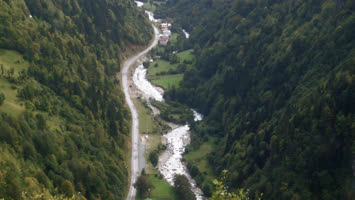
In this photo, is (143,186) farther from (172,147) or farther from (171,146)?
(171,146)

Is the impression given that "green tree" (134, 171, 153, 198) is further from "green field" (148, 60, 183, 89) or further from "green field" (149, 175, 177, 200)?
"green field" (148, 60, 183, 89)

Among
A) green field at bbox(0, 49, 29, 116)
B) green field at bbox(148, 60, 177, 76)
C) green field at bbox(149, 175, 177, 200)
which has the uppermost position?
green field at bbox(148, 60, 177, 76)

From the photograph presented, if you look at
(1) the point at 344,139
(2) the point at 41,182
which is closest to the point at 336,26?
(1) the point at 344,139

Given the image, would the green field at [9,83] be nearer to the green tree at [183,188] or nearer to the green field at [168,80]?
the green tree at [183,188]

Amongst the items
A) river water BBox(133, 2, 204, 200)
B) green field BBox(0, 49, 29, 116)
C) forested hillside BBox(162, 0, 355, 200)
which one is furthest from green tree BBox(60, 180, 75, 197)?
forested hillside BBox(162, 0, 355, 200)

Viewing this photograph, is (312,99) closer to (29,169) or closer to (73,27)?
(29,169)

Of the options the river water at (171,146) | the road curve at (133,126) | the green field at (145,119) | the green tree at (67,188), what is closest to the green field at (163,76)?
the river water at (171,146)
